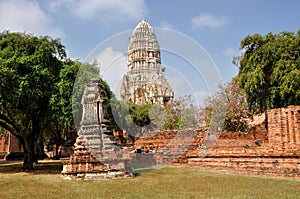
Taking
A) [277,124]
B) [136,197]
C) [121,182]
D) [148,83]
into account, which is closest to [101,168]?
[121,182]

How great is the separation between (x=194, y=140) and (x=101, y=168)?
7.99 meters

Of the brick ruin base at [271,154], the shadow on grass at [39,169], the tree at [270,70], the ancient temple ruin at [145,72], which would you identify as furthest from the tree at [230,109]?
the shadow on grass at [39,169]

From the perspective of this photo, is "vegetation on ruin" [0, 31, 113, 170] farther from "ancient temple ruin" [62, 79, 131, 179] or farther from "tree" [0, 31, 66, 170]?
"ancient temple ruin" [62, 79, 131, 179]

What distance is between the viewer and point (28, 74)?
14328 millimetres

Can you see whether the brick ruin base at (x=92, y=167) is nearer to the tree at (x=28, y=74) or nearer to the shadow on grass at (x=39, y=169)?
the shadow on grass at (x=39, y=169)

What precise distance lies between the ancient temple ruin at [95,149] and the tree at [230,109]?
12984 millimetres

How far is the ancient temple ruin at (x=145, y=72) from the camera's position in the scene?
21516 mm

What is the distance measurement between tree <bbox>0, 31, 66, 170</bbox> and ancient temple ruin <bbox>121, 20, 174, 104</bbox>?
203 inches

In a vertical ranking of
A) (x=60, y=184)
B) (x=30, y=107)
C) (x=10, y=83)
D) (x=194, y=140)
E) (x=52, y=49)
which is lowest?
(x=60, y=184)

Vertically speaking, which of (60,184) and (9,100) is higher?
(9,100)

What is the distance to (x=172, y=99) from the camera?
32.7 meters

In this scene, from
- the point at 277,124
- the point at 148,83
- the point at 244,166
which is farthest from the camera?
the point at 148,83

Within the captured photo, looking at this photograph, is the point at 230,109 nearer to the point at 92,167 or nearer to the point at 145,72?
the point at 145,72

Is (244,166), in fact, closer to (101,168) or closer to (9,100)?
(101,168)
